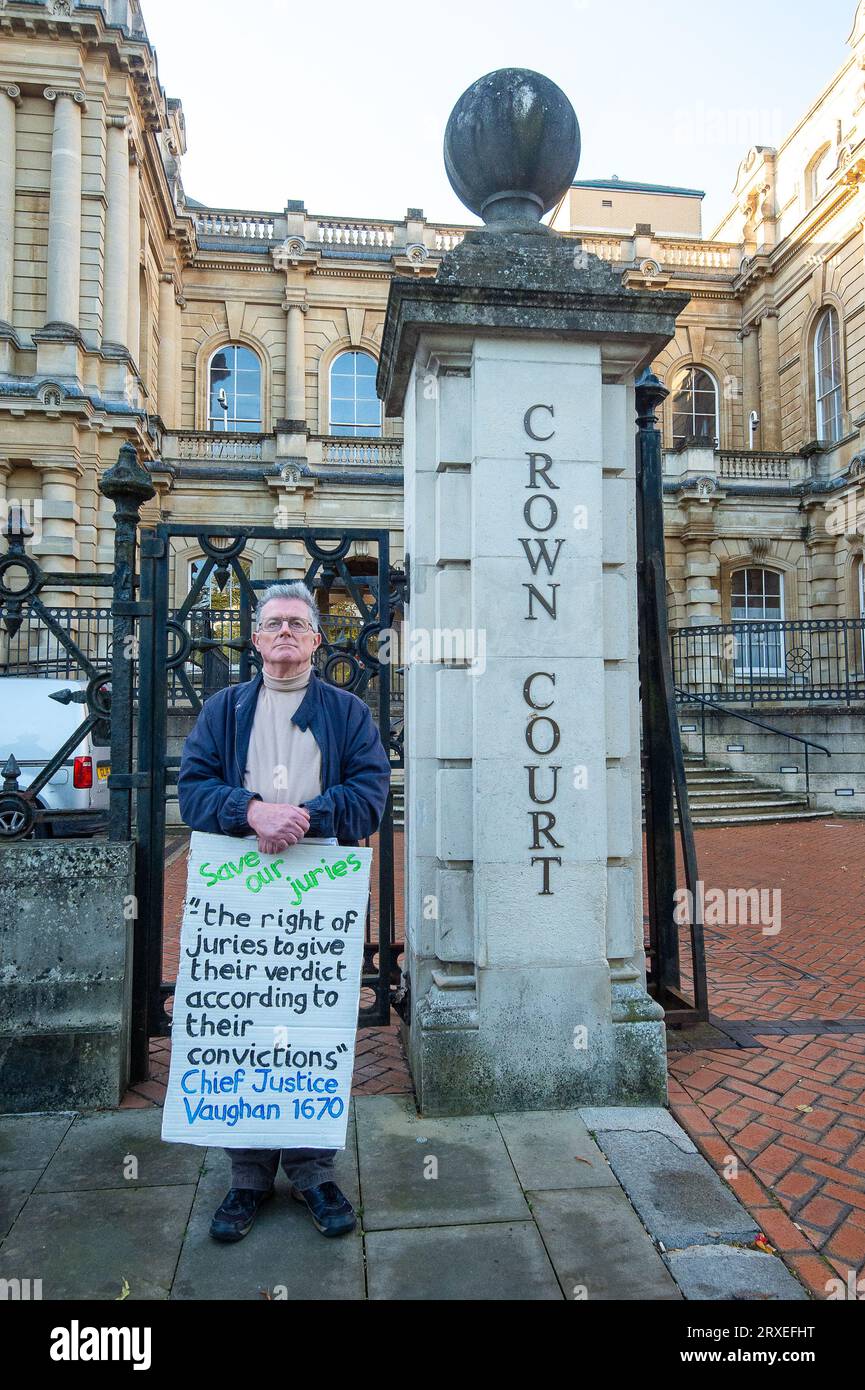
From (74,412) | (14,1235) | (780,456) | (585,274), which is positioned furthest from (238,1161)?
(780,456)

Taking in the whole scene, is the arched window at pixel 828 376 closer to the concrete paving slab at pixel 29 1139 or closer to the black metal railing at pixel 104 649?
the black metal railing at pixel 104 649

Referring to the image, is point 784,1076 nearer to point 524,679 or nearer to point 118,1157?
point 524,679

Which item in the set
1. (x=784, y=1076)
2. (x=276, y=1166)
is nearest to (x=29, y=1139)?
(x=276, y=1166)

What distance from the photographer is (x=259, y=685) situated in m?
2.86

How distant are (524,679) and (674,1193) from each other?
5.88 ft

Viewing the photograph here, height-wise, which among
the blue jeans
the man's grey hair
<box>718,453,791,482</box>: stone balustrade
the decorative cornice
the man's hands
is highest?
the decorative cornice

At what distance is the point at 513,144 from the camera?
11.5ft

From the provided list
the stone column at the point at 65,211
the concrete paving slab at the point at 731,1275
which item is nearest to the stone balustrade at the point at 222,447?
the stone column at the point at 65,211

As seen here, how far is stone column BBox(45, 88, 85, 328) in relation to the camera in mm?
17375

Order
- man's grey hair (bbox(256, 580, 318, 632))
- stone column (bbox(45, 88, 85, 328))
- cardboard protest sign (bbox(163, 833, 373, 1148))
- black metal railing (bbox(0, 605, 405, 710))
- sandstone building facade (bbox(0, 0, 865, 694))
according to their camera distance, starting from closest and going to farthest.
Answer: cardboard protest sign (bbox(163, 833, 373, 1148)) < man's grey hair (bbox(256, 580, 318, 632)) < black metal railing (bbox(0, 605, 405, 710)) < stone column (bbox(45, 88, 85, 328)) < sandstone building facade (bbox(0, 0, 865, 694))

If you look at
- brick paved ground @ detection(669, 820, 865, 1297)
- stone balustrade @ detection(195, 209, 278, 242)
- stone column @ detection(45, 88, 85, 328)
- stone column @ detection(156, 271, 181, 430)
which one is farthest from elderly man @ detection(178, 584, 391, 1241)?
stone balustrade @ detection(195, 209, 278, 242)

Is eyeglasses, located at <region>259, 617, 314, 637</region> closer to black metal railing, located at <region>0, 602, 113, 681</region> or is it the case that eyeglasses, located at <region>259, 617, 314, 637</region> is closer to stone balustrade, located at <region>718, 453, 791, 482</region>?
black metal railing, located at <region>0, 602, 113, 681</region>

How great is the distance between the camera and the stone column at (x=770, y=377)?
25.0 m

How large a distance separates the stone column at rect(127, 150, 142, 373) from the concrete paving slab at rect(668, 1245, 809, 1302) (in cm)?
2074
